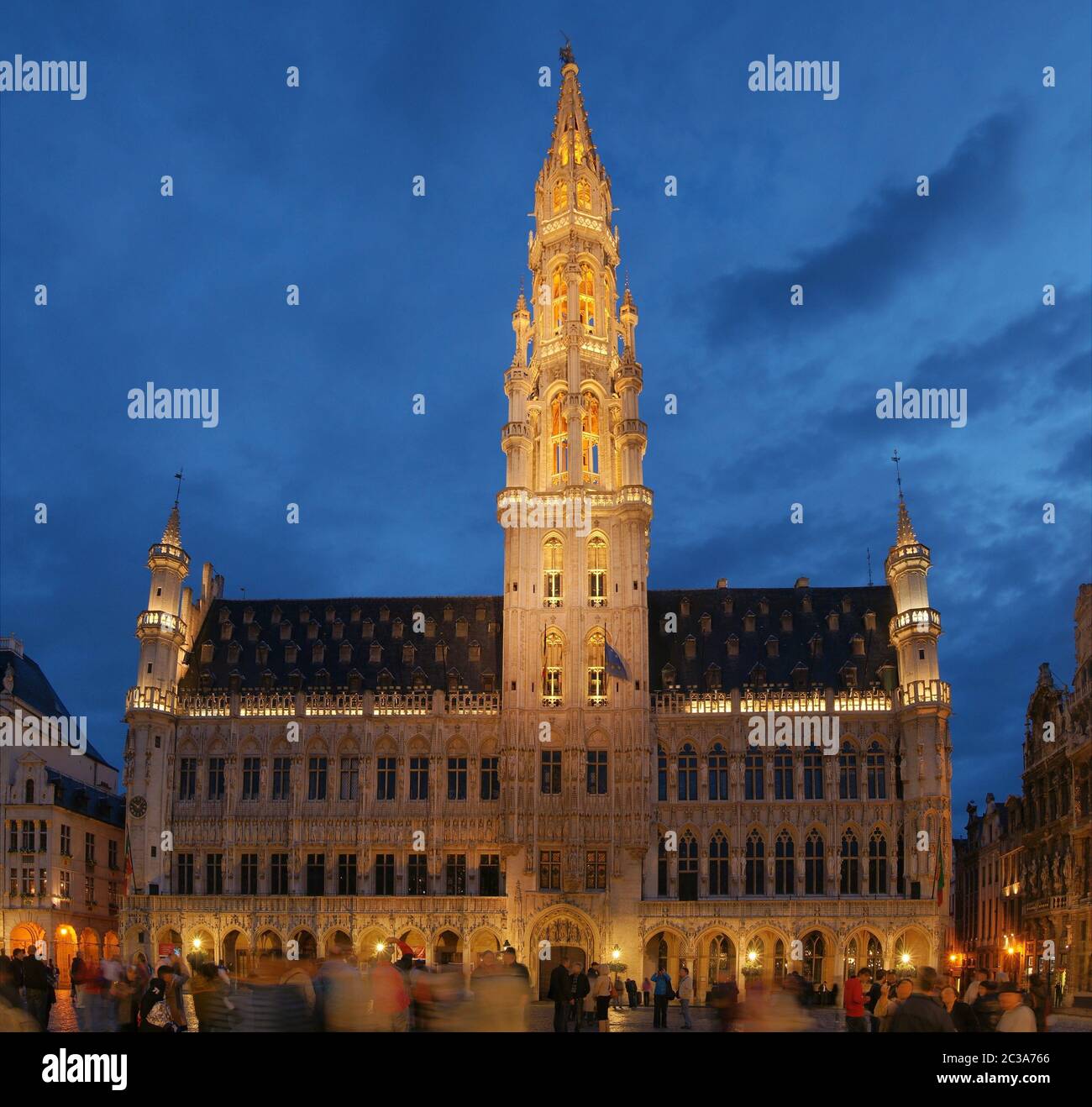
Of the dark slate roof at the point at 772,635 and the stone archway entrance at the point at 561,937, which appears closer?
the stone archway entrance at the point at 561,937

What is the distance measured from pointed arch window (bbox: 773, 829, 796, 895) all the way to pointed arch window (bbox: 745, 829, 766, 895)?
0.62 m

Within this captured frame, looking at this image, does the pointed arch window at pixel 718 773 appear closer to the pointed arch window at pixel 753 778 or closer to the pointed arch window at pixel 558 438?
the pointed arch window at pixel 753 778

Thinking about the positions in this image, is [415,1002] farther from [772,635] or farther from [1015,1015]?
[772,635]

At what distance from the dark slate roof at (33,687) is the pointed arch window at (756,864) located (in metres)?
41.8

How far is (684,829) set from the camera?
66.9 meters

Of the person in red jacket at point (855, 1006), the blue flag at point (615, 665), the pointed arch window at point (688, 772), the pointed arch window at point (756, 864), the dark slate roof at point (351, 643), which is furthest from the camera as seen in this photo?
the dark slate roof at point (351, 643)

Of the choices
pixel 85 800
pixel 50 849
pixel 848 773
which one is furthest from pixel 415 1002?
pixel 85 800

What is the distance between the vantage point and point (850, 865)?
65938mm

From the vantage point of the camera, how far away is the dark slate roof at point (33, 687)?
254 feet

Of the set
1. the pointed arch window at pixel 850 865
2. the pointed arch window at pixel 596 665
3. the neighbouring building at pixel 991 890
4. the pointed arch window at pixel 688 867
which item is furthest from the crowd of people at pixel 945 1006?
the neighbouring building at pixel 991 890

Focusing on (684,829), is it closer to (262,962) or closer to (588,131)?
(588,131)

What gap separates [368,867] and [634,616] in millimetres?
18540

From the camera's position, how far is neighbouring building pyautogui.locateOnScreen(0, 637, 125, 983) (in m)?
68.7
